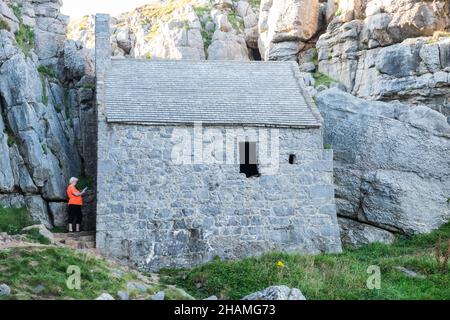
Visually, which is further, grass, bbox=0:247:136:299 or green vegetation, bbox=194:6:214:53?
green vegetation, bbox=194:6:214:53

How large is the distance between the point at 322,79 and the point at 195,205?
55.8 feet

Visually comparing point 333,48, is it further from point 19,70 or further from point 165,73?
point 19,70

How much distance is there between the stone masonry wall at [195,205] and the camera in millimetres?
22453

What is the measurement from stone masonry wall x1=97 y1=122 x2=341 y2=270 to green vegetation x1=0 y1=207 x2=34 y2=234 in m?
2.89

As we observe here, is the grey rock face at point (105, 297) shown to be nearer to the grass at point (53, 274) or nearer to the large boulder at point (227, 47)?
the grass at point (53, 274)

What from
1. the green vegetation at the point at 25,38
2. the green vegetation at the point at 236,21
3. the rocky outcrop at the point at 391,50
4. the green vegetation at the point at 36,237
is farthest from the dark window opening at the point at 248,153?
the green vegetation at the point at 236,21

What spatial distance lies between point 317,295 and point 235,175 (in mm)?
6667

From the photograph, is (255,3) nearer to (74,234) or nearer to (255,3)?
Result: (255,3)

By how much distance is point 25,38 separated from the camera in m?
29.2

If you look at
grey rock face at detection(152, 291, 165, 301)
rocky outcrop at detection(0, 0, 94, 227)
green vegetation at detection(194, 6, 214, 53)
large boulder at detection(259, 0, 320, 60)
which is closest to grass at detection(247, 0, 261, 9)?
green vegetation at detection(194, 6, 214, 53)

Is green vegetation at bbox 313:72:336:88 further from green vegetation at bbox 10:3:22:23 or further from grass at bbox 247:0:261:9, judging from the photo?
green vegetation at bbox 10:3:22:23

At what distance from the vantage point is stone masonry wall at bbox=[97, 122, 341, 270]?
884 inches

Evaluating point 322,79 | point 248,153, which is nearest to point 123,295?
point 248,153
